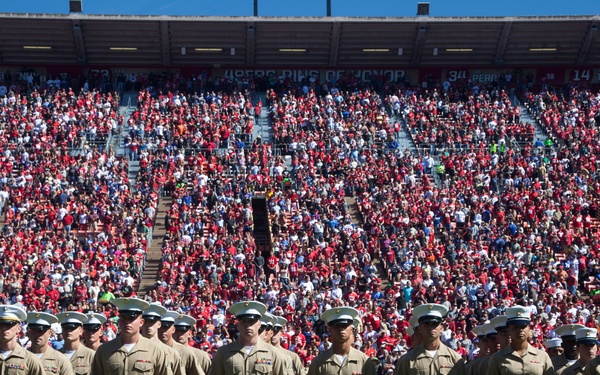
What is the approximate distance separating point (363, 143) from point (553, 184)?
19.6 ft

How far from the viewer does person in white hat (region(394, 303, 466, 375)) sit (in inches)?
430

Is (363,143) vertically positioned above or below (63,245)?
above

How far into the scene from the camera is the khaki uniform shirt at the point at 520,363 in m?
10.5

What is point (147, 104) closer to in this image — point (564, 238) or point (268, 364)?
point (564, 238)

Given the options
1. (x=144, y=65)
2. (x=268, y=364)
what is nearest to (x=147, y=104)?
(x=144, y=65)

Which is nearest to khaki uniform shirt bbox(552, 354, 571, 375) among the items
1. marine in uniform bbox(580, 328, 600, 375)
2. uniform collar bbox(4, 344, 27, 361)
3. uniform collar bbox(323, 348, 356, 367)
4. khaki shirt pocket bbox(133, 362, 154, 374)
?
marine in uniform bbox(580, 328, 600, 375)

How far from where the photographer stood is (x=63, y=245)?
2800cm

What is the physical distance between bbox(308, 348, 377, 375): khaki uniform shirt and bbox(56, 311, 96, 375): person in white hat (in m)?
2.41

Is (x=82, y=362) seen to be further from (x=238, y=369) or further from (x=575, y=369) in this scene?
(x=575, y=369)

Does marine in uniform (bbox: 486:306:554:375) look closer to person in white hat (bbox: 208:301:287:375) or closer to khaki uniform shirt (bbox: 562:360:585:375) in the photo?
khaki uniform shirt (bbox: 562:360:585:375)

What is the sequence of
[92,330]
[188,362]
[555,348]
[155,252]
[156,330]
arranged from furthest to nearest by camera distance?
[155,252] → [92,330] → [555,348] → [188,362] → [156,330]

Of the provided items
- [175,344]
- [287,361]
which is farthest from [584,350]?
[175,344]

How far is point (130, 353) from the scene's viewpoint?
35.2ft

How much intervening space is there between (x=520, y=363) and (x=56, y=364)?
4.24 m
